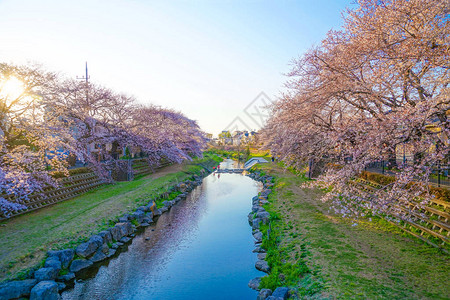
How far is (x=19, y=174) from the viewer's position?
9.86 m

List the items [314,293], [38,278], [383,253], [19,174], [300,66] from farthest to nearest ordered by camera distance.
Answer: [300,66], [19,174], [383,253], [38,278], [314,293]

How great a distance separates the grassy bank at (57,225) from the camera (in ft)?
24.5

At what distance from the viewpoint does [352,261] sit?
7199 mm

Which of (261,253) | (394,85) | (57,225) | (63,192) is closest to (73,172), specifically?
(63,192)

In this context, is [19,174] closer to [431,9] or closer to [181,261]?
[181,261]

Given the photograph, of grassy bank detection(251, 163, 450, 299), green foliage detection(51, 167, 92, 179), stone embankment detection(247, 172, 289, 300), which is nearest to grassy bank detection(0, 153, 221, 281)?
green foliage detection(51, 167, 92, 179)

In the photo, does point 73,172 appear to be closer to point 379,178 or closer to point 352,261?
point 352,261

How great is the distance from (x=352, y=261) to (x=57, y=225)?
35.1 ft

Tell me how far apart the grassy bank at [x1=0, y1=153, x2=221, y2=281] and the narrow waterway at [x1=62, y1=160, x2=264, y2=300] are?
152cm

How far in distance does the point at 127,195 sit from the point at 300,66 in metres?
12.6

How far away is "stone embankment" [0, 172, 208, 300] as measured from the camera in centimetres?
641

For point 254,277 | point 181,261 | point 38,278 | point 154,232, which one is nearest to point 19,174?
point 38,278

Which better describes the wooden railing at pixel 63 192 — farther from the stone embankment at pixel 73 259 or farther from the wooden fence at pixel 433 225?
the wooden fence at pixel 433 225

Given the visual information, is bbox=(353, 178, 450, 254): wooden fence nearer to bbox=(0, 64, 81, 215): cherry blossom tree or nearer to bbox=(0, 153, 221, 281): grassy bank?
bbox=(0, 153, 221, 281): grassy bank
